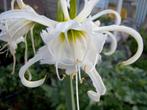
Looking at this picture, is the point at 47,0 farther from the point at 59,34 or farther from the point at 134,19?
the point at 59,34

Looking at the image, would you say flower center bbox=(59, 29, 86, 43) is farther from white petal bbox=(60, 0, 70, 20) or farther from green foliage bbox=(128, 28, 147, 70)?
green foliage bbox=(128, 28, 147, 70)

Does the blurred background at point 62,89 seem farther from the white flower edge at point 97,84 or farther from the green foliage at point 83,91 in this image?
the white flower edge at point 97,84

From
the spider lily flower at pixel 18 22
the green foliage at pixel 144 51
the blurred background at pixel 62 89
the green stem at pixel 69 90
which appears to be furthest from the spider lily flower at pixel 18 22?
the green foliage at pixel 144 51

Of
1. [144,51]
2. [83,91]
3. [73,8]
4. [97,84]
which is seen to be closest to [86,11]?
[73,8]

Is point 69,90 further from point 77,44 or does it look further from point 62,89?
point 62,89

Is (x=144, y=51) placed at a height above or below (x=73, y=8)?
below

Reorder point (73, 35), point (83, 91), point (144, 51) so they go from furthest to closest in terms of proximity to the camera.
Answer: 1. point (144, 51)
2. point (83, 91)
3. point (73, 35)

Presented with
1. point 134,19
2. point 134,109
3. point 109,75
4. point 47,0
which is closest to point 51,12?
point 47,0

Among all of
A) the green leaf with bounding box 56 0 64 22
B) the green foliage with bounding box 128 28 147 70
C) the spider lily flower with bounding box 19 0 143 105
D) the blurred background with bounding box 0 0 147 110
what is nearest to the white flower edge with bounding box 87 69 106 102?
the spider lily flower with bounding box 19 0 143 105
